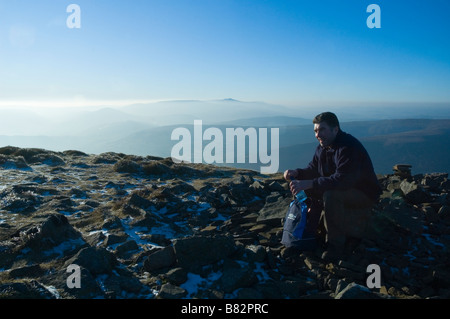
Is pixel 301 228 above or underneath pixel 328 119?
underneath

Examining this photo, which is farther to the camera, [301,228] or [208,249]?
[301,228]

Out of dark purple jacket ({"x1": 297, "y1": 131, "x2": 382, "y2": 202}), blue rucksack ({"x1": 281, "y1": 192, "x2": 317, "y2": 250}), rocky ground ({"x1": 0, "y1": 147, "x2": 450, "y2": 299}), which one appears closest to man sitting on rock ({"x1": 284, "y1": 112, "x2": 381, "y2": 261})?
dark purple jacket ({"x1": 297, "y1": 131, "x2": 382, "y2": 202})

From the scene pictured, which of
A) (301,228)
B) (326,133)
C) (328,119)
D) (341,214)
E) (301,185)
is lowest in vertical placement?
(301,228)

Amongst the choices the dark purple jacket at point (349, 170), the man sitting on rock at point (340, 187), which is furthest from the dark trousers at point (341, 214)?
the dark purple jacket at point (349, 170)

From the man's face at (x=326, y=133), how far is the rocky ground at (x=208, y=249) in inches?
97.6

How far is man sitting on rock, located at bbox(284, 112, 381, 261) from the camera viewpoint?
5.80m

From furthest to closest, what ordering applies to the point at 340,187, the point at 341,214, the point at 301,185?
the point at 301,185 → the point at 341,214 → the point at 340,187

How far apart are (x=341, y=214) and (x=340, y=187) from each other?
2.03 ft

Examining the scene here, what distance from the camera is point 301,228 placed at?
20.5 ft

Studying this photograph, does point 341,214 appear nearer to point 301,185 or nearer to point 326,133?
point 301,185

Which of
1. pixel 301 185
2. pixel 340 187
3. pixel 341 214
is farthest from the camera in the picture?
pixel 301 185

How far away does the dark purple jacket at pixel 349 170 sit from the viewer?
18.9ft

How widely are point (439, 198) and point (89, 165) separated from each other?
2129 cm

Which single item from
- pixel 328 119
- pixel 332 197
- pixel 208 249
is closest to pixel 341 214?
pixel 332 197
